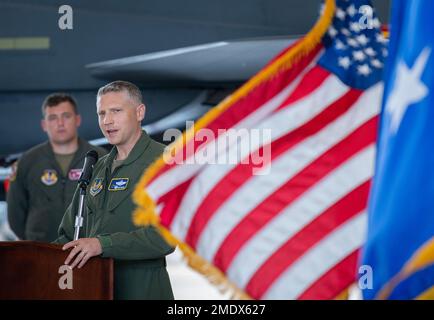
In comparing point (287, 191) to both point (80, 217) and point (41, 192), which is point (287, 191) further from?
point (41, 192)

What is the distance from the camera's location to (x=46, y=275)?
1814 millimetres

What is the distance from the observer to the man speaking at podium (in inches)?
74.0

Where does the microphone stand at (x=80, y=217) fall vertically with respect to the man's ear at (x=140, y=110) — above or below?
below

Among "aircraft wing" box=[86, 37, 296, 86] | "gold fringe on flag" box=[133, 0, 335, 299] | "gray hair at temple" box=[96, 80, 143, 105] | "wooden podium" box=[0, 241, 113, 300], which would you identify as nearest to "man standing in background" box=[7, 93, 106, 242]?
"gray hair at temple" box=[96, 80, 143, 105]

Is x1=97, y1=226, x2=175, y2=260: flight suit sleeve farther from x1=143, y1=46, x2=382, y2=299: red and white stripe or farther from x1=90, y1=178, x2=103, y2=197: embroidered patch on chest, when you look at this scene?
x1=143, y1=46, x2=382, y2=299: red and white stripe

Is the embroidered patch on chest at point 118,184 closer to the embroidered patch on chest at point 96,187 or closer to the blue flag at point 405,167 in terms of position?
the embroidered patch on chest at point 96,187

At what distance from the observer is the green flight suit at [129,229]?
1872mm

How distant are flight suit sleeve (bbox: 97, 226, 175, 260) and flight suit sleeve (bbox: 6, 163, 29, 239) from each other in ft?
4.15

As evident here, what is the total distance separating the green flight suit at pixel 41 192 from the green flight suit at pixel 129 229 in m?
0.89

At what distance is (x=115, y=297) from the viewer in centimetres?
188

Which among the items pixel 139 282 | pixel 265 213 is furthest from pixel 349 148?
pixel 139 282

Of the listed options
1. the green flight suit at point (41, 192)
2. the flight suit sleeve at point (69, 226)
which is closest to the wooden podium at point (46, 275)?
the flight suit sleeve at point (69, 226)
